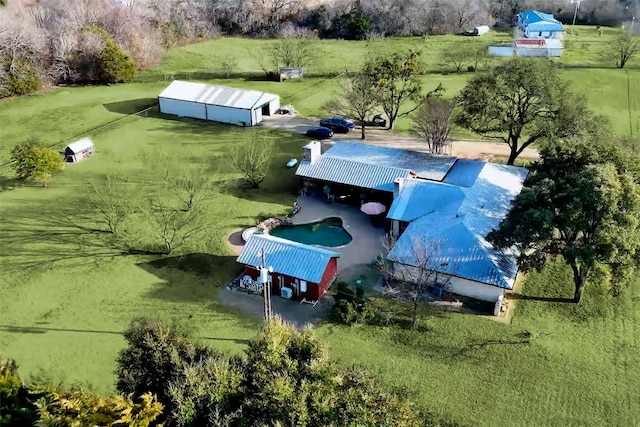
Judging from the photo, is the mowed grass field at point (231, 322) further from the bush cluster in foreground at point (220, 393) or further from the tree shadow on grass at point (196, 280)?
the bush cluster in foreground at point (220, 393)

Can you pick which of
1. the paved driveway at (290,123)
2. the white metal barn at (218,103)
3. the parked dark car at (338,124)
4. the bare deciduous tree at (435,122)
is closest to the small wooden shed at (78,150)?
the white metal barn at (218,103)

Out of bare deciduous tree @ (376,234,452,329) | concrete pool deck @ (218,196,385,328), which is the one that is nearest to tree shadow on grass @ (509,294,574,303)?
bare deciduous tree @ (376,234,452,329)

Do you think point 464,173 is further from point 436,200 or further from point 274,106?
point 274,106

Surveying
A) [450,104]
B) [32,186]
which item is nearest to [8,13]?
[32,186]

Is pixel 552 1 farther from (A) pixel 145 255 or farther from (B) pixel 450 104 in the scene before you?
(A) pixel 145 255

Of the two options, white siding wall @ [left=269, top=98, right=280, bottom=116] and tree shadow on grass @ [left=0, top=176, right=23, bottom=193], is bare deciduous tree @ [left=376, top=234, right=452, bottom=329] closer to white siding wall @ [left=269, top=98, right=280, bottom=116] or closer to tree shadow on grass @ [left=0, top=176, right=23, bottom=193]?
white siding wall @ [left=269, top=98, right=280, bottom=116]

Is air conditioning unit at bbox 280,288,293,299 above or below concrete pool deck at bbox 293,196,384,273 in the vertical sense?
below

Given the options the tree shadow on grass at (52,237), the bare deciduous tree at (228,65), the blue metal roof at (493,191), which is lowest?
the tree shadow on grass at (52,237)
